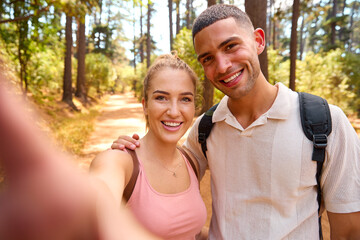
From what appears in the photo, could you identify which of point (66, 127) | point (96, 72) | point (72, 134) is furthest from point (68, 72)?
point (96, 72)

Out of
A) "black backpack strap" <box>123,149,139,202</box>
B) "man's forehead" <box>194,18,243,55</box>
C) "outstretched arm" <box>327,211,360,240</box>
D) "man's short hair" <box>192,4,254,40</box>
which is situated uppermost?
"man's short hair" <box>192,4,254,40</box>

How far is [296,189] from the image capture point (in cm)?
169

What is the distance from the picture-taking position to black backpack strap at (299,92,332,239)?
1620 millimetres

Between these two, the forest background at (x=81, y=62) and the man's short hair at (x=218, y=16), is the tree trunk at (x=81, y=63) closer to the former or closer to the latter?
the forest background at (x=81, y=62)

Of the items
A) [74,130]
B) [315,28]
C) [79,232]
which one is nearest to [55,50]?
[74,130]

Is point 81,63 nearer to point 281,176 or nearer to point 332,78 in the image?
point 332,78

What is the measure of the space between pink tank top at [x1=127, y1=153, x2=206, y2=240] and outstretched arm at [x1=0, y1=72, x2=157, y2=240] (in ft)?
4.16

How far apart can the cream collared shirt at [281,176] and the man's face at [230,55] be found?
0.81 ft

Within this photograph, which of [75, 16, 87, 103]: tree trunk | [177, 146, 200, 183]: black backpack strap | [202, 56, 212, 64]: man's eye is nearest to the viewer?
[202, 56, 212, 64]: man's eye

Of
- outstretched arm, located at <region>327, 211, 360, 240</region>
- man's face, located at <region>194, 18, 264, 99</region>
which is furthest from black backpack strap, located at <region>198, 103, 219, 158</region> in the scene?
outstretched arm, located at <region>327, 211, 360, 240</region>

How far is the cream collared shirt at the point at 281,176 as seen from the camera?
1.64 metres

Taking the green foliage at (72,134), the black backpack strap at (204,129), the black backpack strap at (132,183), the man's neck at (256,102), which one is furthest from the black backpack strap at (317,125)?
the green foliage at (72,134)

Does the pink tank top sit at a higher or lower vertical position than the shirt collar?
lower

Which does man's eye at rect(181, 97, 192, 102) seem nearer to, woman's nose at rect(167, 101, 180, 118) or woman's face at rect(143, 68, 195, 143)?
woman's face at rect(143, 68, 195, 143)
